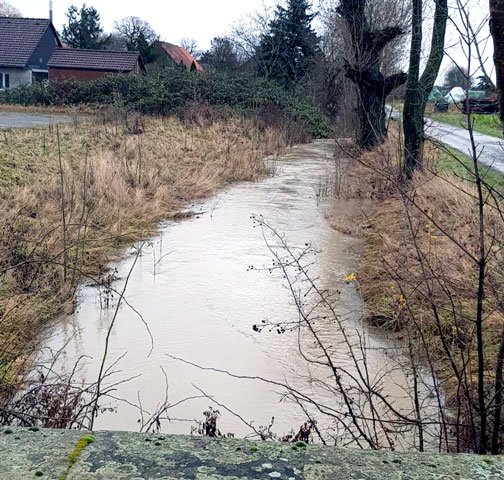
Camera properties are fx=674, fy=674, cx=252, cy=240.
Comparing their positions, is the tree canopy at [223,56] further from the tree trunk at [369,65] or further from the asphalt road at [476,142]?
the tree trunk at [369,65]

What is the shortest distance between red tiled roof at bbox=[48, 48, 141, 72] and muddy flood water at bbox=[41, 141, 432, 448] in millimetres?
28150

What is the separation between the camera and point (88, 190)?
12.0 meters

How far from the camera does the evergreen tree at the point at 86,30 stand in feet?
173

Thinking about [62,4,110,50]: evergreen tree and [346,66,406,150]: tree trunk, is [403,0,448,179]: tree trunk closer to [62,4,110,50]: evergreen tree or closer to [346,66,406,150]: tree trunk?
[346,66,406,150]: tree trunk

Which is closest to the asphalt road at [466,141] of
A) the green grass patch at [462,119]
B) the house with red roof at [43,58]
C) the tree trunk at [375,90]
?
the tree trunk at [375,90]

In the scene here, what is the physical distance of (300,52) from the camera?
37.2 meters

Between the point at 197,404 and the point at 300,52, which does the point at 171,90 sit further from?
the point at 197,404

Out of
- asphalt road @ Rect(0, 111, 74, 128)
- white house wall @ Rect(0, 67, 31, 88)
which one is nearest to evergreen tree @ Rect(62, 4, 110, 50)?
white house wall @ Rect(0, 67, 31, 88)

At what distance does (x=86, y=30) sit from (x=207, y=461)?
55.5 m

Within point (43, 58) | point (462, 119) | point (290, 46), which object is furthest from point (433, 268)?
point (43, 58)

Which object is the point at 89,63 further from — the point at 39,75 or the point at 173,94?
the point at 173,94

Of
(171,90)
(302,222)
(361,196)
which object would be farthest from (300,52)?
(302,222)

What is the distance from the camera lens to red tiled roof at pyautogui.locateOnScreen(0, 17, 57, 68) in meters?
41.7

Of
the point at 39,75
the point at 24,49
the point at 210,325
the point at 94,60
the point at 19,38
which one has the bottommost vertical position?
the point at 210,325
